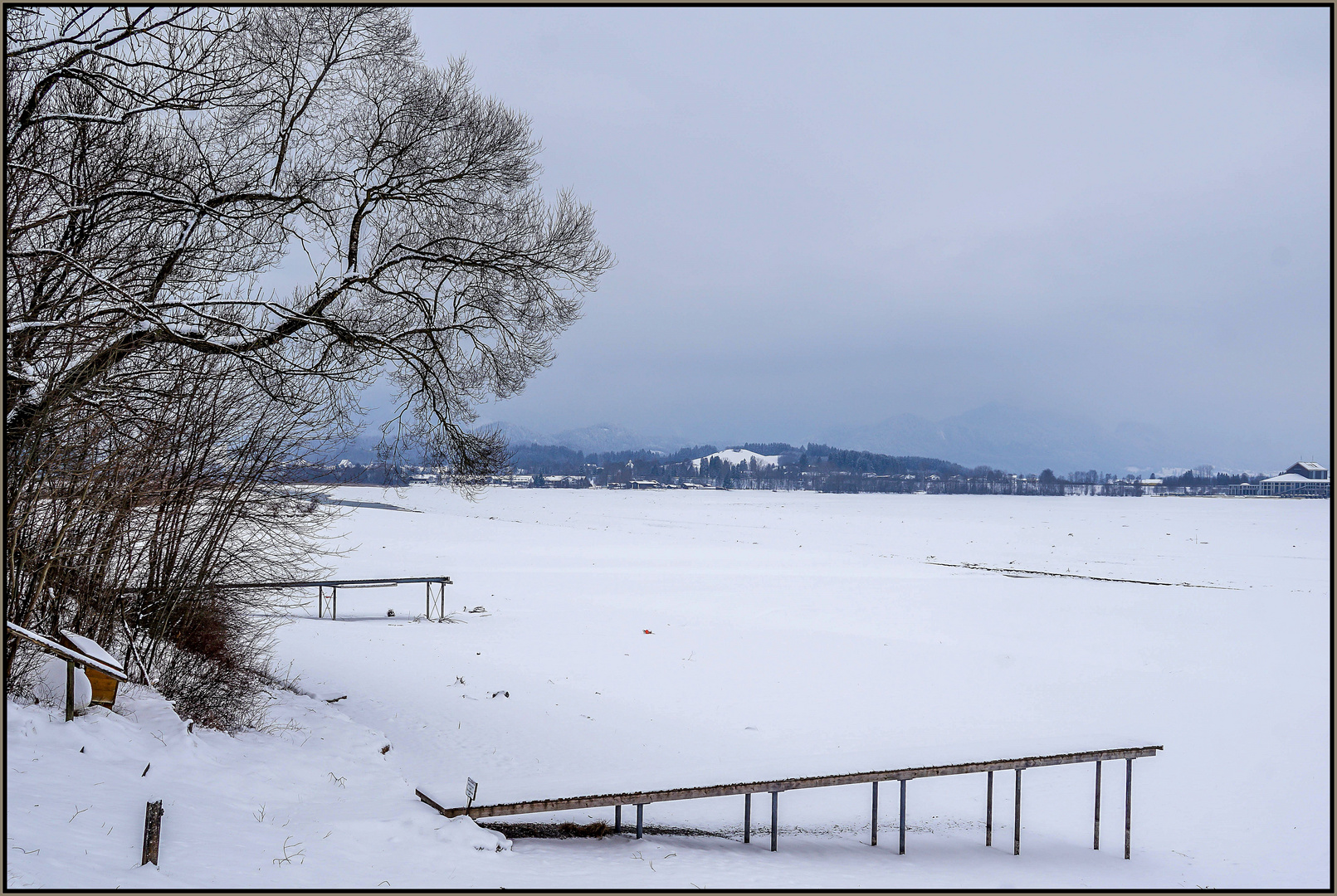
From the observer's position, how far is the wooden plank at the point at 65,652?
625 cm

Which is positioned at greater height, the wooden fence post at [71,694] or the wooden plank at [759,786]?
the wooden fence post at [71,694]

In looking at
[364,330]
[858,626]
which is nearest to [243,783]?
[364,330]

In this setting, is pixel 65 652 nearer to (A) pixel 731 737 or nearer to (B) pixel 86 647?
(B) pixel 86 647

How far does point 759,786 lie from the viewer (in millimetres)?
8414

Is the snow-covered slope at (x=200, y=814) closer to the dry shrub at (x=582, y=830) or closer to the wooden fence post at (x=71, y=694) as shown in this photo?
the wooden fence post at (x=71, y=694)

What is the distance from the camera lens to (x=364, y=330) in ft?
32.7

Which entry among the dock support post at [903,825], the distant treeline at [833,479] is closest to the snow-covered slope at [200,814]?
the dock support post at [903,825]

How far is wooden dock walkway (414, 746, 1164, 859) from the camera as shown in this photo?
7.40 metres

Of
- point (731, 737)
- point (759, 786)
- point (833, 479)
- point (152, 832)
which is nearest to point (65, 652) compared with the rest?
point (152, 832)

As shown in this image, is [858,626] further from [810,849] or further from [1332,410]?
[1332,410]


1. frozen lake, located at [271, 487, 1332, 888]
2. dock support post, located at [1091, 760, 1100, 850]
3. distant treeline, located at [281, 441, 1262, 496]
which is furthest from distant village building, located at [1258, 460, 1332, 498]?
dock support post, located at [1091, 760, 1100, 850]

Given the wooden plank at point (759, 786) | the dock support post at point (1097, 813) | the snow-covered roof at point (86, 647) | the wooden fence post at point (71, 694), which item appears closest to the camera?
the wooden fence post at point (71, 694)

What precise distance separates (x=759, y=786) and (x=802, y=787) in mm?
699

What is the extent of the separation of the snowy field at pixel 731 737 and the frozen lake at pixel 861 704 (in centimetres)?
7
